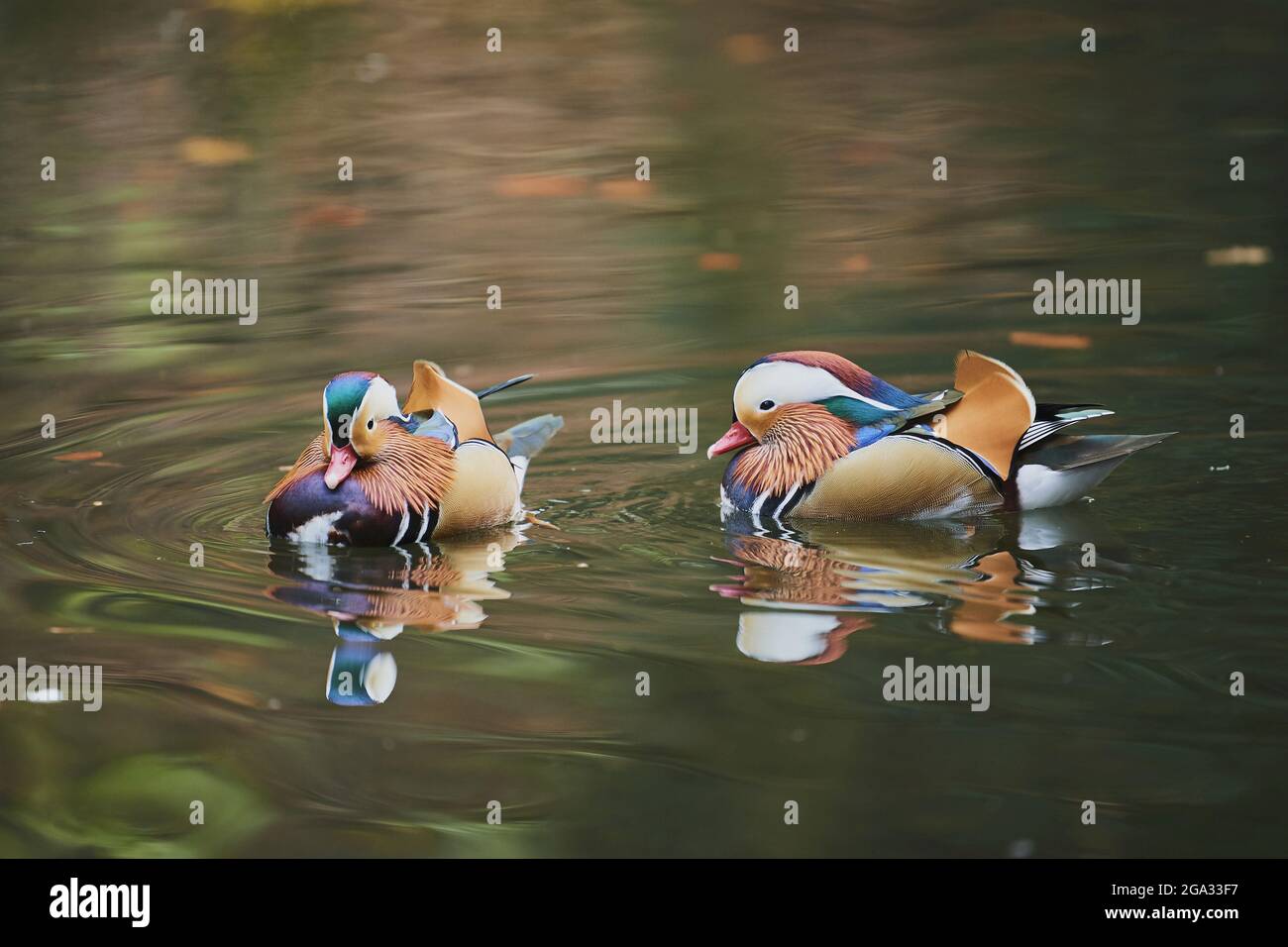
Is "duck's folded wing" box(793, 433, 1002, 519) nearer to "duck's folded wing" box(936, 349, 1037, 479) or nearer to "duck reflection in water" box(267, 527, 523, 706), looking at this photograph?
"duck's folded wing" box(936, 349, 1037, 479)

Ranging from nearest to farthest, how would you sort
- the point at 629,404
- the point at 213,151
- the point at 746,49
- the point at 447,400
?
the point at 447,400
the point at 629,404
the point at 213,151
the point at 746,49

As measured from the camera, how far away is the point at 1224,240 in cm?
1181

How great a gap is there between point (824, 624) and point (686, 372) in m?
3.95

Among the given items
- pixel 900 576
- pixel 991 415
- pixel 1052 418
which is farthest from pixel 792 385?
pixel 900 576

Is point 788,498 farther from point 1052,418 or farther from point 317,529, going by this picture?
point 317,529

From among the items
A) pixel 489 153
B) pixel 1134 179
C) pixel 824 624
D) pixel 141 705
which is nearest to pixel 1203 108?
pixel 1134 179

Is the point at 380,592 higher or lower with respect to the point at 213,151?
lower

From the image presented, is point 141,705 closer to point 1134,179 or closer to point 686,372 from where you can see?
point 686,372

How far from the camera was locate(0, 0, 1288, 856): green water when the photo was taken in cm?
505

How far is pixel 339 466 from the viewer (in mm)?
6949

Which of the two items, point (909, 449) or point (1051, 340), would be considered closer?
point (909, 449)

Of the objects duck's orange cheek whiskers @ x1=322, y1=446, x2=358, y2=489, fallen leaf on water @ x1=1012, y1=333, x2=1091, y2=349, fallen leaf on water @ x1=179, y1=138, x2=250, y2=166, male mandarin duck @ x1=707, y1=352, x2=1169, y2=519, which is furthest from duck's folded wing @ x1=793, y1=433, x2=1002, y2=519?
fallen leaf on water @ x1=179, y1=138, x2=250, y2=166

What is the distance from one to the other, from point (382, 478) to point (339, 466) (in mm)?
192

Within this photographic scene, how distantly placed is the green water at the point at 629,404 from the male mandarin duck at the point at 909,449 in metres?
0.17
